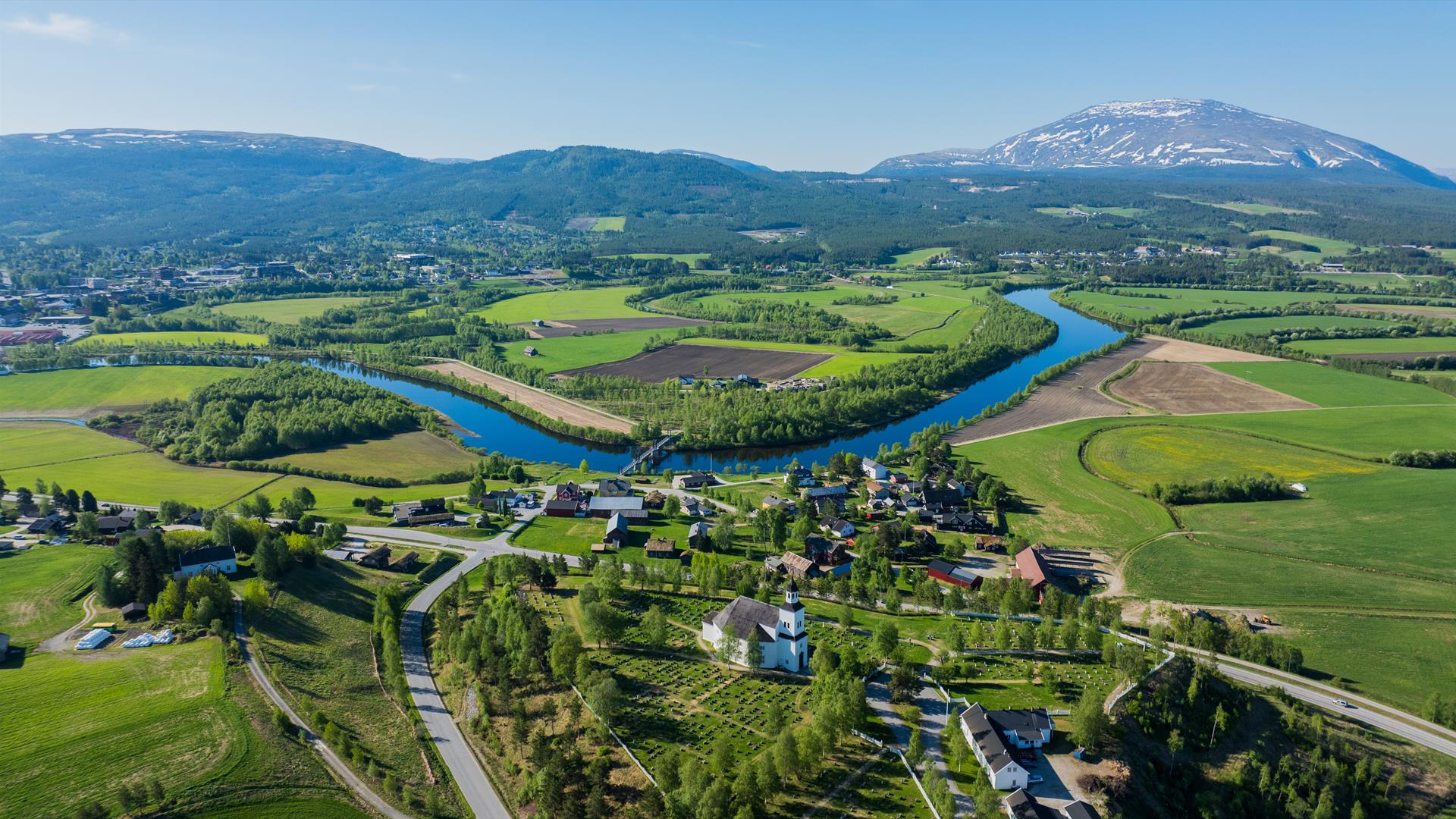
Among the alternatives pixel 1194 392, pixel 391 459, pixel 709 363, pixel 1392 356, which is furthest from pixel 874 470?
pixel 1392 356

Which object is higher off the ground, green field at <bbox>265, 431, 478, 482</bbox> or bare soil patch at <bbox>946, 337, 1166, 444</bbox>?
bare soil patch at <bbox>946, 337, 1166, 444</bbox>

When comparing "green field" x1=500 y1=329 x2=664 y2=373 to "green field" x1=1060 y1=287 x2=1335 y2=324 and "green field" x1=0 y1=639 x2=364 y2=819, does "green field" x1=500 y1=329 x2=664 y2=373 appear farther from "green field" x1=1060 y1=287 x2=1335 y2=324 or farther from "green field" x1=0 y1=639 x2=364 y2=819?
"green field" x1=1060 y1=287 x2=1335 y2=324

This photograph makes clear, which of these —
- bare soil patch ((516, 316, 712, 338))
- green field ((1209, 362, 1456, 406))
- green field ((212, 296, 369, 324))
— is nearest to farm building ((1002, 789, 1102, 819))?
green field ((1209, 362, 1456, 406))

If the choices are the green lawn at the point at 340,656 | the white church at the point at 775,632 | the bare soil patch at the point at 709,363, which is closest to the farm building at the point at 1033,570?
the white church at the point at 775,632

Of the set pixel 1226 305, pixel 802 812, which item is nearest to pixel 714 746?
pixel 802 812

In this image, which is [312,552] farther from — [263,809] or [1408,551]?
[1408,551]

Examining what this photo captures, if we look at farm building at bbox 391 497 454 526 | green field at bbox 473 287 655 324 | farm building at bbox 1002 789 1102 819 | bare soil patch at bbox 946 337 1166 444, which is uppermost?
green field at bbox 473 287 655 324
